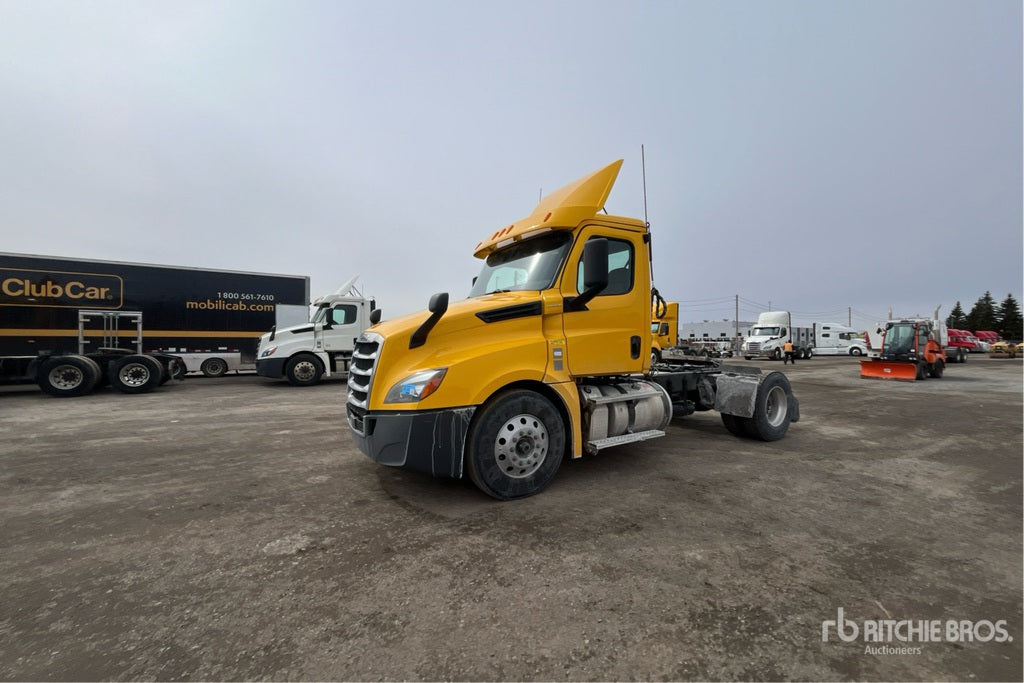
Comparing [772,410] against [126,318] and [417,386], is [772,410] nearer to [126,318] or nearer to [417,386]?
[417,386]

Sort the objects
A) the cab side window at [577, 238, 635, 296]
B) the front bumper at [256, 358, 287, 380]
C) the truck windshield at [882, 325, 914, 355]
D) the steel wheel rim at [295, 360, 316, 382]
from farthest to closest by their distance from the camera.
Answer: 1. the truck windshield at [882, 325, 914, 355]
2. the steel wheel rim at [295, 360, 316, 382]
3. the front bumper at [256, 358, 287, 380]
4. the cab side window at [577, 238, 635, 296]

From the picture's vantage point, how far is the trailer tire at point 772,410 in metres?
6.08

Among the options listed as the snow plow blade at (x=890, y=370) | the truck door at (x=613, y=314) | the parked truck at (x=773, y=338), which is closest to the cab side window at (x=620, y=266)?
the truck door at (x=613, y=314)

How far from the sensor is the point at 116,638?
206cm

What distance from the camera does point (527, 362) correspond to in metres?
4.00

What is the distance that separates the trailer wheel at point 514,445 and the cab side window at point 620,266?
1614 millimetres

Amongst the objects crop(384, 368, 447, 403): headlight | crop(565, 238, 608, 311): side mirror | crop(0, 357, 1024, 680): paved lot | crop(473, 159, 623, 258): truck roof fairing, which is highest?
crop(473, 159, 623, 258): truck roof fairing

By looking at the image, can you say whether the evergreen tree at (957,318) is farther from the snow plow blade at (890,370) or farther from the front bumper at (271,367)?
the front bumper at (271,367)

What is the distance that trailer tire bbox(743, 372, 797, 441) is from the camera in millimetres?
6078

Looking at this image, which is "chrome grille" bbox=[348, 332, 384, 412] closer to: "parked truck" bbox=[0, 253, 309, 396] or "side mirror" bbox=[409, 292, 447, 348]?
"side mirror" bbox=[409, 292, 447, 348]

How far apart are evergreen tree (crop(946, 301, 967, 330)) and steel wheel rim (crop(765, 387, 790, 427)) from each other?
99.5m

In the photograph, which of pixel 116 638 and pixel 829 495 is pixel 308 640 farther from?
pixel 829 495

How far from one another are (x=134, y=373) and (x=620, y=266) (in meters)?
13.4

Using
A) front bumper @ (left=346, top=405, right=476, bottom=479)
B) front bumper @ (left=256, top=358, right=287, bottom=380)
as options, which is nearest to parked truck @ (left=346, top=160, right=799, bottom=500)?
front bumper @ (left=346, top=405, right=476, bottom=479)
